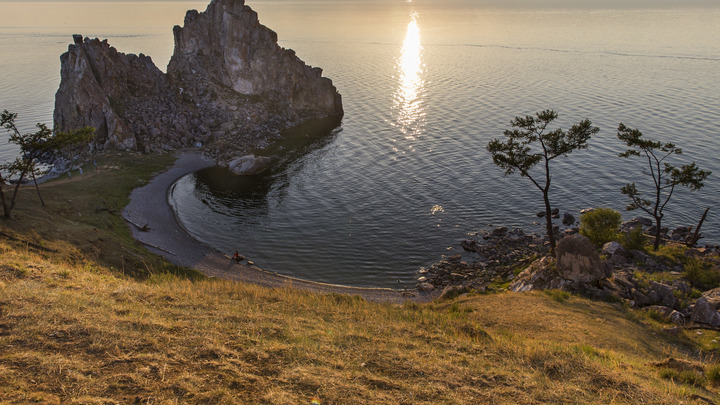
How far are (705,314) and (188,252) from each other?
5067 cm

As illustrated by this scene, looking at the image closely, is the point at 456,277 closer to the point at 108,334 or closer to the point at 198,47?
the point at 108,334

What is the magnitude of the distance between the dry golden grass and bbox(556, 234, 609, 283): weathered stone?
30.1 feet

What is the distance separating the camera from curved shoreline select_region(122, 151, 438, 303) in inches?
1841

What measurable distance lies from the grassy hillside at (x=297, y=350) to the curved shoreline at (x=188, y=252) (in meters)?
15.3

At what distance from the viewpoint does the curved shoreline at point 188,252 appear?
46.8 m

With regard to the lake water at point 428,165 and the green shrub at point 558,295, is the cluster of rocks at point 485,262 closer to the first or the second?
the lake water at point 428,165

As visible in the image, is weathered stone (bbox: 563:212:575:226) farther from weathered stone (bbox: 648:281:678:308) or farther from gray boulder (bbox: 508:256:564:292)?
weathered stone (bbox: 648:281:678:308)

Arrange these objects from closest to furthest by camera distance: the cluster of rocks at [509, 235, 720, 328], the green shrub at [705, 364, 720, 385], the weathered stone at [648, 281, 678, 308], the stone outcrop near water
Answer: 1. the green shrub at [705, 364, 720, 385]
2. the cluster of rocks at [509, 235, 720, 328]
3. the weathered stone at [648, 281, 678, 308]
4. the stone outcrop near water

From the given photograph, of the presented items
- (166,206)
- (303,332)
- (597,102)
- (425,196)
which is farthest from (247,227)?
(597,102)

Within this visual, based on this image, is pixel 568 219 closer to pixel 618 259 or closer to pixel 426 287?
pixel 618 259

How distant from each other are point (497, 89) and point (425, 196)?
237 ft

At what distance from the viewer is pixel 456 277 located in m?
48.5

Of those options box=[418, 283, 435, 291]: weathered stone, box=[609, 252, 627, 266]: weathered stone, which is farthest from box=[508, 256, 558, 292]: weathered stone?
box=[418, 283, 435, 291]: weathered stone

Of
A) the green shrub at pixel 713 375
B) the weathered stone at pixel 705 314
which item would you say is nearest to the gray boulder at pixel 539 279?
the weathered stone at pixel 705 314
